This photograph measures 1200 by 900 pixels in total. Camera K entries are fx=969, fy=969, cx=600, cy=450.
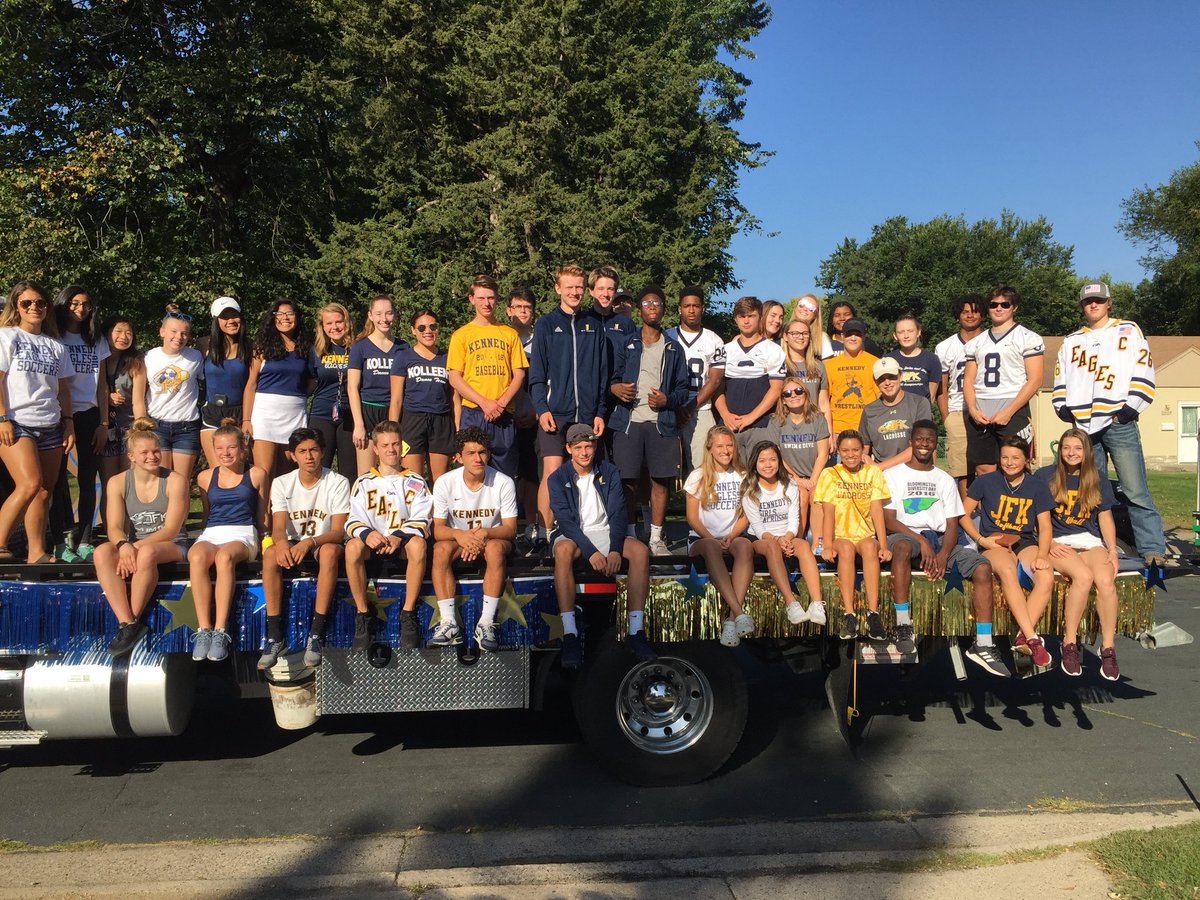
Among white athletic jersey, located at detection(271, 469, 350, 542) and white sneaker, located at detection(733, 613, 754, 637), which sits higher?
white athletic jersey, located at detection(271, 469, 350, 542)

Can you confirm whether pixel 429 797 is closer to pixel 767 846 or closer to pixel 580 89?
pixel 767 846

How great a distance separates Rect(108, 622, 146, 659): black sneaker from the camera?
4.76 metres

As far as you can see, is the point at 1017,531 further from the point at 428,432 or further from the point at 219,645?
the point at 219,645

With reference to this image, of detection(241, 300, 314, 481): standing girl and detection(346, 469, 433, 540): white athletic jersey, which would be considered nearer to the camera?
detection(346, 469, 433, 540): white athletic jersey

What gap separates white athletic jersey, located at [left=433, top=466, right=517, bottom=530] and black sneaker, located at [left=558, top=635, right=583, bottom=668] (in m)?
0.81

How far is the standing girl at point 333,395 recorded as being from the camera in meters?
7.19

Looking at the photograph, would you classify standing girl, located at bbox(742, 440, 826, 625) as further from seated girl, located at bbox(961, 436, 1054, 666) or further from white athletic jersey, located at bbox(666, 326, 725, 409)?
white athletic jersey, located at bbox(666, 326, 725, 409)

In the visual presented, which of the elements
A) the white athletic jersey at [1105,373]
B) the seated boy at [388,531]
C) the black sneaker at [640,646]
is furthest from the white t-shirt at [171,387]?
the white athletic jersey at [1105,373]

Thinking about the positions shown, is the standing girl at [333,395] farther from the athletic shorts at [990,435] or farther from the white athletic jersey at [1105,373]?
the white athletic jersey at [1105,373]

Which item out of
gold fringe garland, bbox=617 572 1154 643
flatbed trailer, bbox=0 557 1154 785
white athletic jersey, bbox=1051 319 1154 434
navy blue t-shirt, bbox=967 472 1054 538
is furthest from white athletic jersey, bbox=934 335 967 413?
flatbed trailer, bbox=0 557 1154 785

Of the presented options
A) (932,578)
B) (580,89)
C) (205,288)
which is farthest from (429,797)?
(580,89)

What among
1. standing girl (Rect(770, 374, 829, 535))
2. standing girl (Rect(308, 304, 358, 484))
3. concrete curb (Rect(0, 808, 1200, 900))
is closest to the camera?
concrete curb (Rect(0, 808, 1200, 900))

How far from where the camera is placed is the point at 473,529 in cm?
515

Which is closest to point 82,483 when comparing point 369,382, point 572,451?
point 369,382
